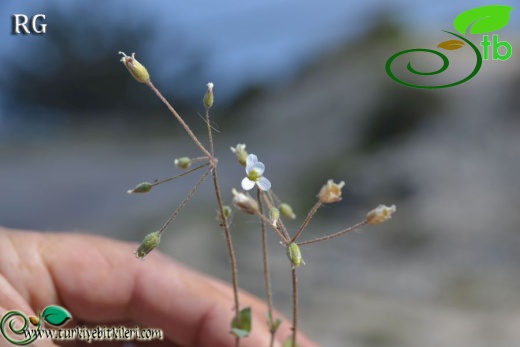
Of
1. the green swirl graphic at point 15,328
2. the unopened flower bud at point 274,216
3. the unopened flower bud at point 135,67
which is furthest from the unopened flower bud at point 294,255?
the green swirl graphic at point 15,328

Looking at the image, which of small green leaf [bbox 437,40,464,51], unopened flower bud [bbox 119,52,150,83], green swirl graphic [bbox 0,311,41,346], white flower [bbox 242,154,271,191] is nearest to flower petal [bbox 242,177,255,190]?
white flower [bbox 242,154,271,191]

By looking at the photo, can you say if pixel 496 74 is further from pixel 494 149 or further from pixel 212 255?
pixel 212 255

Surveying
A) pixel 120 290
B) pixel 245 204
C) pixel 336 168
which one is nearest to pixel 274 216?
pixel 245 204

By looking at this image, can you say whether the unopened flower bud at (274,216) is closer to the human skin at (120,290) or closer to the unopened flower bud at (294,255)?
the unopened flower bud at (294,255)

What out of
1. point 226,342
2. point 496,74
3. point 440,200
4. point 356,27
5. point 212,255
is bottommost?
point 226,342

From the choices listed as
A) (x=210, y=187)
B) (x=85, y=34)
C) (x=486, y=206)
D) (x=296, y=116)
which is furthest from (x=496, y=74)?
(x=85, y=34)

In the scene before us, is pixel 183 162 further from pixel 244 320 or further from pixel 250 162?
pixel 244 320
